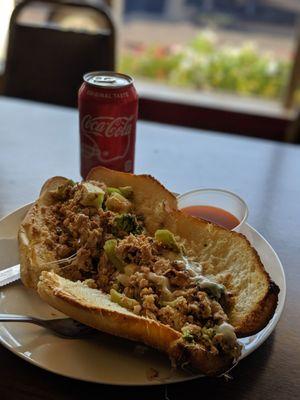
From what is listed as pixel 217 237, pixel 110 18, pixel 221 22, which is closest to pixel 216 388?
pixel 217 237

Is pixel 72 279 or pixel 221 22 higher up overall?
pixel 221 22

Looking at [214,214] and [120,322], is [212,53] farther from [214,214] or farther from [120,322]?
[120,322]

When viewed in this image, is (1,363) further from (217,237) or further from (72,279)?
(217,237)

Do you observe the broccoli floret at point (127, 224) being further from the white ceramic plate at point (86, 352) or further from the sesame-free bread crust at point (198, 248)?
the white ceramic plate at point (86, 352)

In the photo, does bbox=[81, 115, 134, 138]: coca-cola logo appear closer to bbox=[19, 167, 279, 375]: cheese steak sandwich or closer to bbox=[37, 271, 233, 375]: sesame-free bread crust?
bbox=[19, 167, 279, 375]: cheese steak sandwich

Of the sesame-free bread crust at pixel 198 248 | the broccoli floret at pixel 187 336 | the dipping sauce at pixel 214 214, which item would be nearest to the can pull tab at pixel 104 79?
the sesame-free bread crust at pixel 198 248
